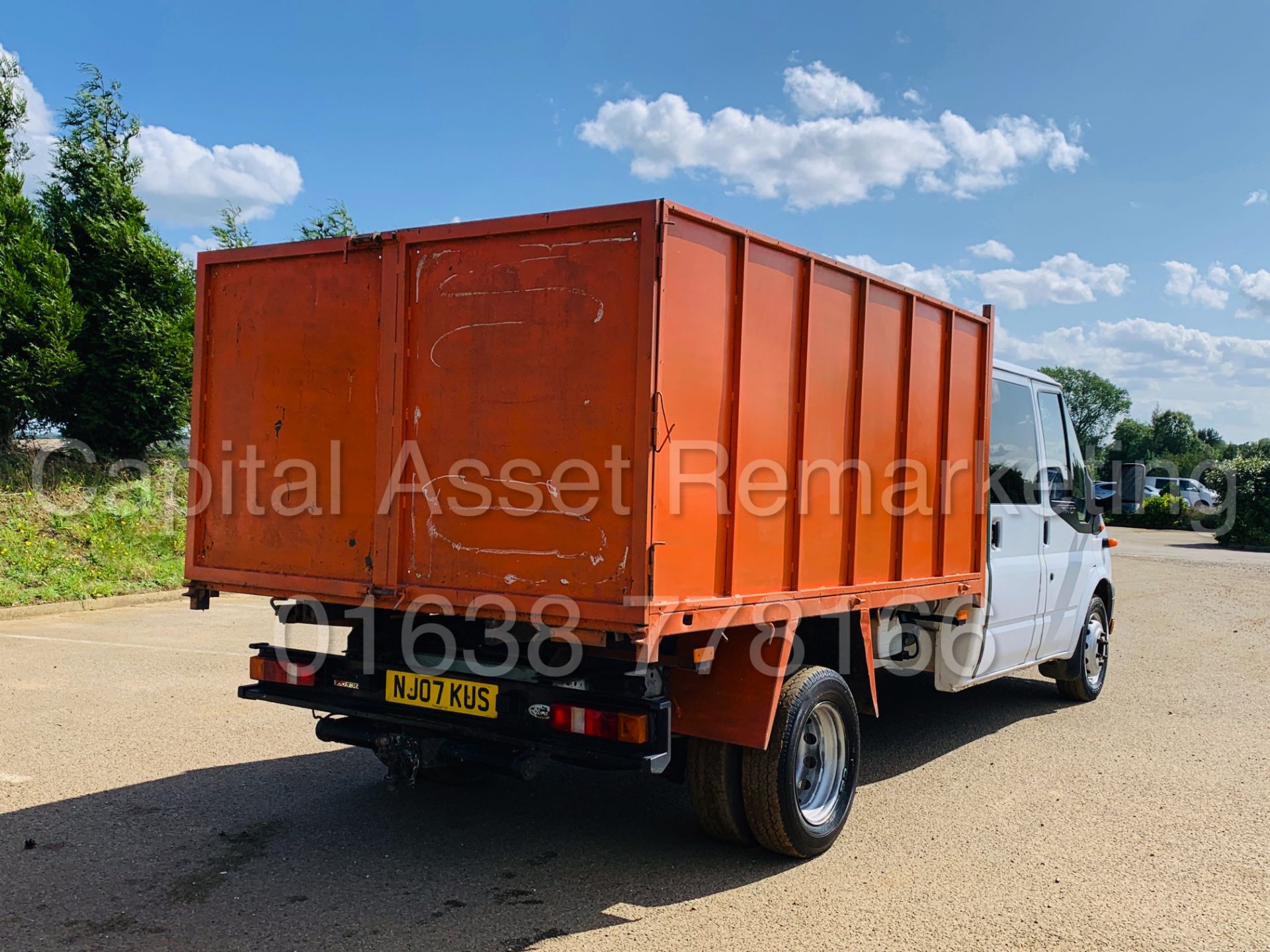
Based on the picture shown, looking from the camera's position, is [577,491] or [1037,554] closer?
[577,491]

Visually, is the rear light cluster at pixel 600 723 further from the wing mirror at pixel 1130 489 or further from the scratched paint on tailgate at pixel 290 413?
the wing mirror at pixel 1130 489

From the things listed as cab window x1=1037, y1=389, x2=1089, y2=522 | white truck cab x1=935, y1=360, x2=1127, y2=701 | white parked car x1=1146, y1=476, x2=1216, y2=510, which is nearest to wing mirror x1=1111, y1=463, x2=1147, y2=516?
white truck cab x1=935, y1=360, x2=1127, y2=701

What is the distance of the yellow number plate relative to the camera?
13.9 ft

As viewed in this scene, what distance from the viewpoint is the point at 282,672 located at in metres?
4.89

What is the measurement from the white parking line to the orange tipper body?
5.06m

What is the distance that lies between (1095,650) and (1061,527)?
1.53 meters

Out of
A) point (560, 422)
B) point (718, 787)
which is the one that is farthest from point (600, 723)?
point (560, 422)

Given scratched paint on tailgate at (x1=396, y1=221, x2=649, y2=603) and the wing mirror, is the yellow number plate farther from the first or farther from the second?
the wing mirror

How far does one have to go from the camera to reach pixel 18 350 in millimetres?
14266

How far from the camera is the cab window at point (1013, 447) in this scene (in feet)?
21.9

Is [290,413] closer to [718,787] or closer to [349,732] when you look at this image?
[349,732]

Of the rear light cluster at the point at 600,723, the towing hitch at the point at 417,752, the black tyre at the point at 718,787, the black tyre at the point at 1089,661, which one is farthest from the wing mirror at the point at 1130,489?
the towing hitch at the point at 417,752

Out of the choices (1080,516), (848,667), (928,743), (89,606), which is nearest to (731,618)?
(848,667)

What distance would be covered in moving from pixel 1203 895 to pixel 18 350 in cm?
1533
